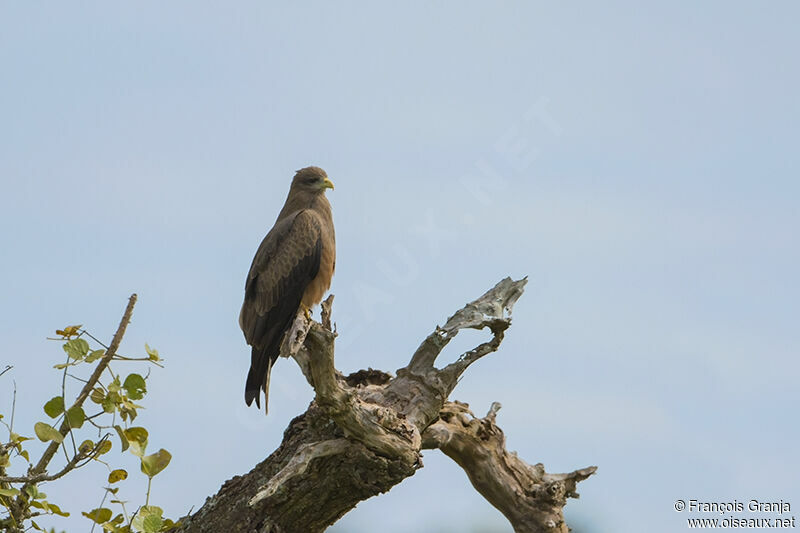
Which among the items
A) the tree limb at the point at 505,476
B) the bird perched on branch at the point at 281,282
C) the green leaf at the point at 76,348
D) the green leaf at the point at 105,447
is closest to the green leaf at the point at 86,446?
the green leaf at the point at 105,447

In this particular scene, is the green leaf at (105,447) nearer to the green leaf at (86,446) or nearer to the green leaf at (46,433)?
the green leaf at (86,446)

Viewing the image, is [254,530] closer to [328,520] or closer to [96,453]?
[328,520]

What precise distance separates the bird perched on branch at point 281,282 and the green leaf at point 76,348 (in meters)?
2.16

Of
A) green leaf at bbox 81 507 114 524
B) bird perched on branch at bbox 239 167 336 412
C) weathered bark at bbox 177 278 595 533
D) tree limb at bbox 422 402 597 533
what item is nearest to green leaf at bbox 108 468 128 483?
green leaf at bbox 81 507 114 524

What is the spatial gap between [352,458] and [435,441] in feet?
3.35

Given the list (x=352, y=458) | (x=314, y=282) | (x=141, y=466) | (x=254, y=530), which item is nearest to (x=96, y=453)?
(x=141, y=466)

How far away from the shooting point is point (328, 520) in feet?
19.5

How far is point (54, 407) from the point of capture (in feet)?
16.2

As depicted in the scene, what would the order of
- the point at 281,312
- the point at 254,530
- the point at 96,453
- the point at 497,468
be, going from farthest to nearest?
1. the point at 281,312
2. the point at 497,468
3. the point at 254,530
4. the point at 96,453

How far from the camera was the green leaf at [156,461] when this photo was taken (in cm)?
504

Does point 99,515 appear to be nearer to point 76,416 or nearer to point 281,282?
point 76,416

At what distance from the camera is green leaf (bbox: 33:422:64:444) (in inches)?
191

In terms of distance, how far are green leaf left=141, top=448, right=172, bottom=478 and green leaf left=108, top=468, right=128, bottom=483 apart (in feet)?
0.59

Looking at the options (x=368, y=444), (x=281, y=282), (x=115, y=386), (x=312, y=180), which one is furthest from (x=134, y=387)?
(x=312, y=180)
